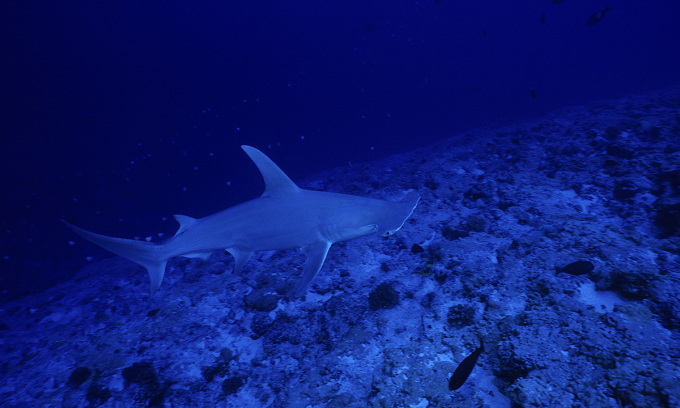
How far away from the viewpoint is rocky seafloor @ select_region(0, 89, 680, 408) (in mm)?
2201

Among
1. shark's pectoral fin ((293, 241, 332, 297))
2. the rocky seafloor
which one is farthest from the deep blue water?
shark's pectoral fin ((293, 241, 332, 297))

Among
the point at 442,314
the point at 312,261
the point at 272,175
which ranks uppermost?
the point at 272,175

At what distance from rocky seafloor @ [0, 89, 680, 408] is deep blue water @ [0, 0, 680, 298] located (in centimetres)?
1085

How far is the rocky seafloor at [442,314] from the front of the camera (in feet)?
7.22

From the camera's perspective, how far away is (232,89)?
77312 millimetres

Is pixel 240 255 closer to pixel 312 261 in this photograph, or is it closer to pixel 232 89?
pixel 312 261

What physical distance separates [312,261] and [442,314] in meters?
1.60

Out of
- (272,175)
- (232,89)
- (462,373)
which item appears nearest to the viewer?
(462,373)

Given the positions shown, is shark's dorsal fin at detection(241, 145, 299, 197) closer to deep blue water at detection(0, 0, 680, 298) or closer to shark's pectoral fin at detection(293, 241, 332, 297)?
shark's pectoral fin at detection(293, 241, 332, 297)

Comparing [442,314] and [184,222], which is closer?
[442,314]

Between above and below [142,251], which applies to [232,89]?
above

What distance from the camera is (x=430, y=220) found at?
477cm

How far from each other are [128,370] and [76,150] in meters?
35.1

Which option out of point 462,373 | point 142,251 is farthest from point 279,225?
point 462,373
